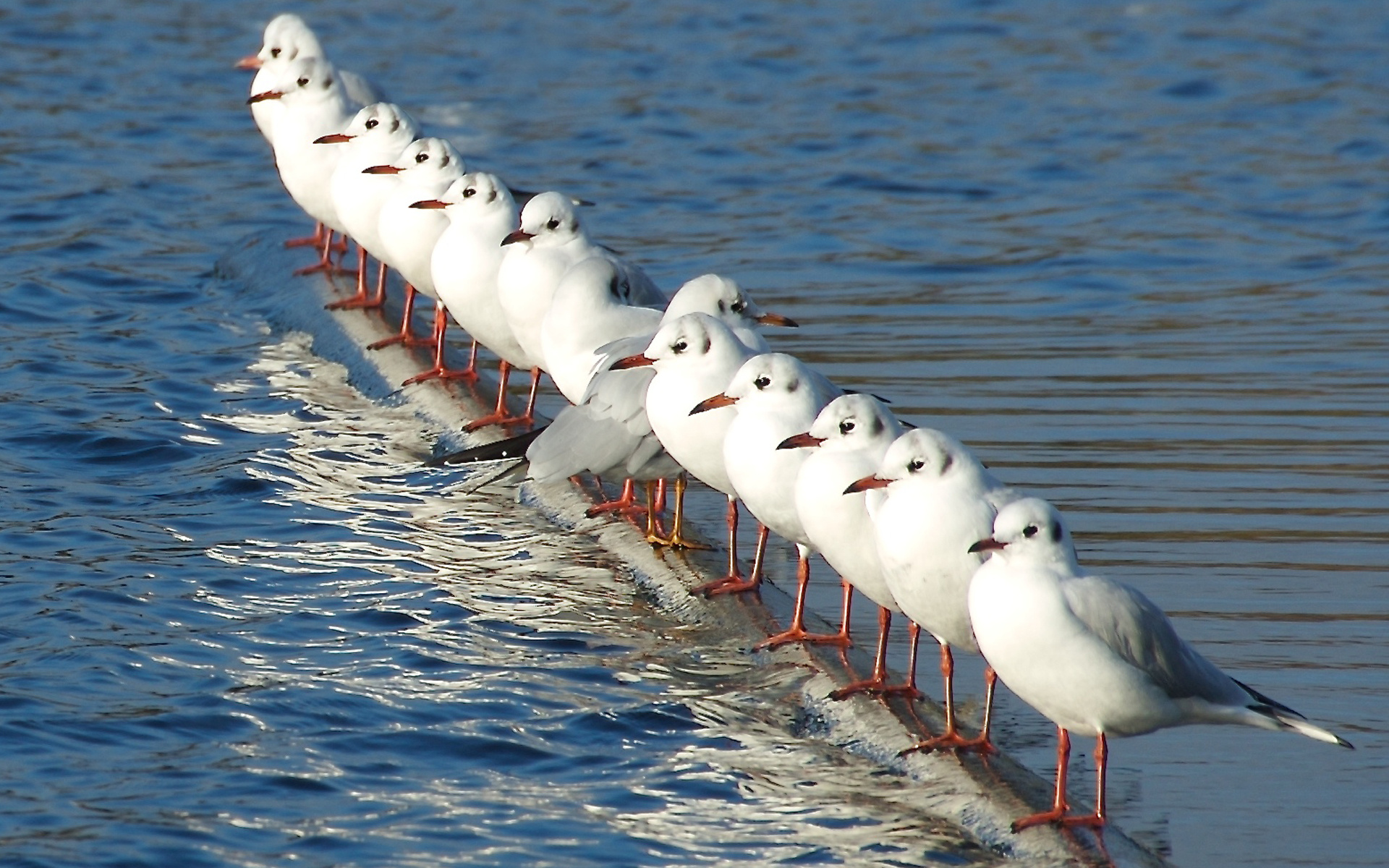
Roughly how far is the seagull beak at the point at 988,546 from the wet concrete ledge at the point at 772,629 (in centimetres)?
64

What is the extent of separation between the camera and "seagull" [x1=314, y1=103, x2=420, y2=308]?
9.25 m

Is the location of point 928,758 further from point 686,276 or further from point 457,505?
point 686,276

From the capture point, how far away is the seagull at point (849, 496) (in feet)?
18.8

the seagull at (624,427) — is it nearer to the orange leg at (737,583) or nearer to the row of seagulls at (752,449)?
the row of seagulls at (752,449)

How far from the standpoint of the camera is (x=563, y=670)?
6211 millimetres

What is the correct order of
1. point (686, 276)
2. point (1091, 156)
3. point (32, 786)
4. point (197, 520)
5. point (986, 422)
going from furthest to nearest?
point (1091, 156), point (686, 276), point (986, 422), point (197, 520), point (32, 786)

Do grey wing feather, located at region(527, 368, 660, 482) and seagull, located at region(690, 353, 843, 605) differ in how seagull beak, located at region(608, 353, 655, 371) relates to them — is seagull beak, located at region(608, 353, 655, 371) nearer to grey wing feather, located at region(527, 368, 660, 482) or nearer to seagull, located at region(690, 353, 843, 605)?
grey wing feather, located at region(527, 368, 660, 482)

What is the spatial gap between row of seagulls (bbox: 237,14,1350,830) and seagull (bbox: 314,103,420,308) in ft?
0.04

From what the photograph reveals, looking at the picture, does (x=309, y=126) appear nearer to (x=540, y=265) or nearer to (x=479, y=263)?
(x=479, y=263)

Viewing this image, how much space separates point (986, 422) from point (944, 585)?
3346 millimetres

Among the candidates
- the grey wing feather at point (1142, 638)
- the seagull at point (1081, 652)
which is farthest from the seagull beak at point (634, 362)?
the grey wing feather at point (1142, 638)


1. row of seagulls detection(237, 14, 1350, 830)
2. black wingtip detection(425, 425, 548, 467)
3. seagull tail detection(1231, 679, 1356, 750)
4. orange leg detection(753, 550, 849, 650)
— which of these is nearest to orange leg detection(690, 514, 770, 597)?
row of seagulls detection(237, 14, 1350, 830)

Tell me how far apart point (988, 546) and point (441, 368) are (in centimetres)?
437

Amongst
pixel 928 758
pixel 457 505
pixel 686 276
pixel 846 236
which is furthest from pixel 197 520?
pixel 846 236
